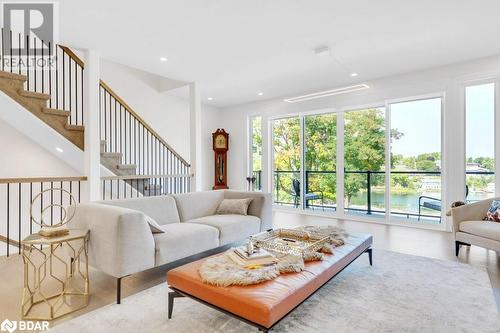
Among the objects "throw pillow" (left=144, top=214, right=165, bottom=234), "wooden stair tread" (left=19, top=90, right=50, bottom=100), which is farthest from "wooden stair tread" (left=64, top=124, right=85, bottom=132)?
"throw pillow" (left=144, top=214, right=165, bottom=234)

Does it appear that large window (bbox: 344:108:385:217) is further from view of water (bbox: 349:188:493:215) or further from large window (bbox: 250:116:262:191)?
large window (bbox: 250:116:262:191)

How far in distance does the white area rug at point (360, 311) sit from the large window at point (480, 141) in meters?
2.22

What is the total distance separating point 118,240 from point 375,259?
273 cm

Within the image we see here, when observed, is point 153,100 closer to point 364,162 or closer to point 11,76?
point 11,76

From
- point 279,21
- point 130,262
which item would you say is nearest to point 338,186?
point 279,21

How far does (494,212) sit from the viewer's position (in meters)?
3.45

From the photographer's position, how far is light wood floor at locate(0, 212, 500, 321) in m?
2.37

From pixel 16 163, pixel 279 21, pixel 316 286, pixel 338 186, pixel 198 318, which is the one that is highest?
pixel 279 21

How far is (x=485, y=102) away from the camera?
4.43 m

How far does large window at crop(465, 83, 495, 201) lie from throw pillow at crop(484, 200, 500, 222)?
1.04m

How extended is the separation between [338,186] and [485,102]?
273 centimetres

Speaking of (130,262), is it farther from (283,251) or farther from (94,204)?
(283,251)

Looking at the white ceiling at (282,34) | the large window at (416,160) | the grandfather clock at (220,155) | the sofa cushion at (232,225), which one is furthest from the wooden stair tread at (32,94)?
the large window at (416,160)

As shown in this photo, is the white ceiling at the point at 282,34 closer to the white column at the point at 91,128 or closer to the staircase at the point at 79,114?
the white column at the point at 91,128
